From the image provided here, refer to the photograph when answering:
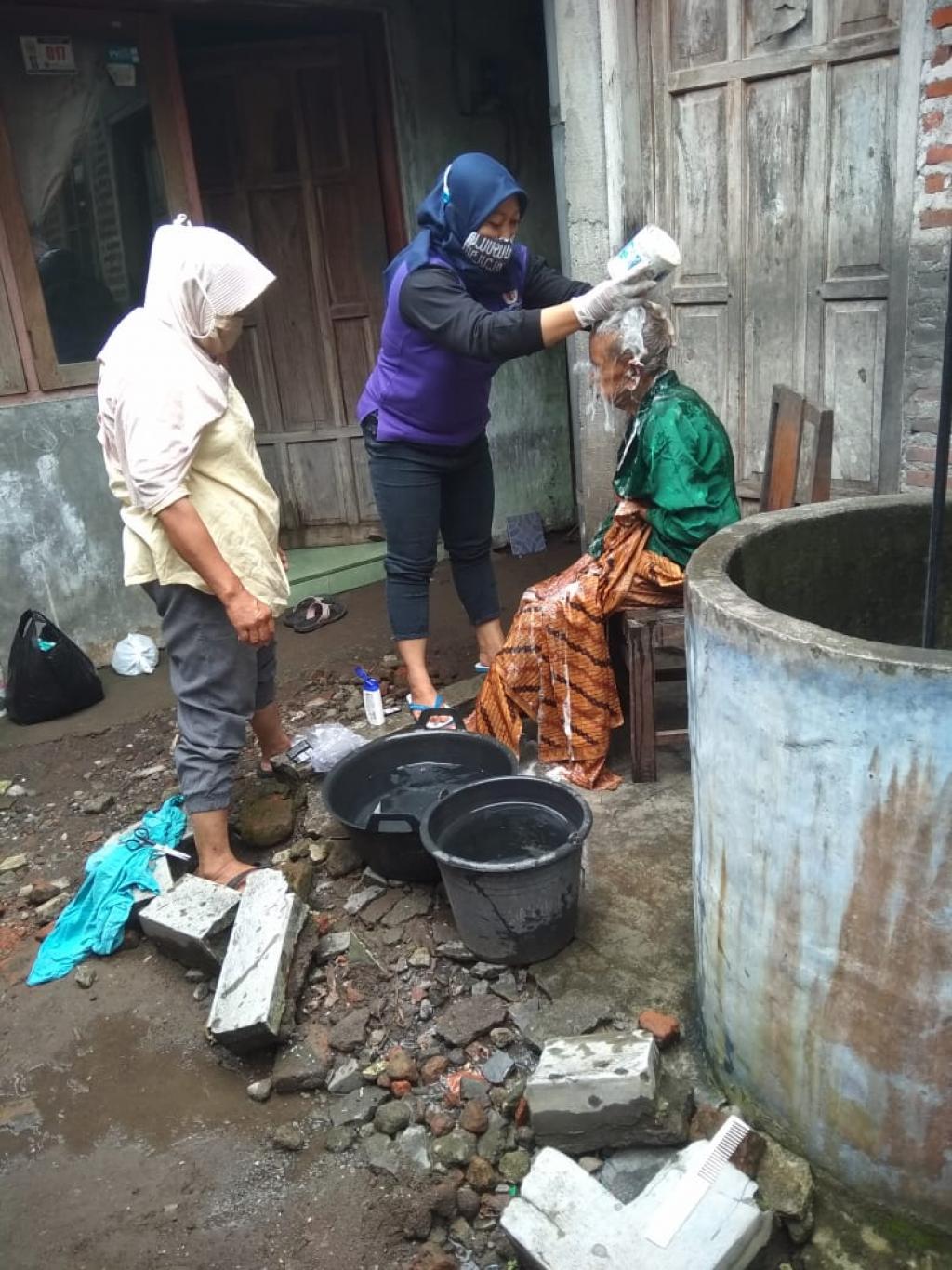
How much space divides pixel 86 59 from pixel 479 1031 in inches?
183

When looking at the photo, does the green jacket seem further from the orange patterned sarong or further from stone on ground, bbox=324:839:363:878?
stone on ground, bbox=324:839:363:878

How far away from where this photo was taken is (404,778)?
339 centimetres

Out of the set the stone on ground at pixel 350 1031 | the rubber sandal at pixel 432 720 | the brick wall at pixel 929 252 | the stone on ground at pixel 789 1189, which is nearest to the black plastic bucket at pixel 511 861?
the stone on ground at pixel 350 1031

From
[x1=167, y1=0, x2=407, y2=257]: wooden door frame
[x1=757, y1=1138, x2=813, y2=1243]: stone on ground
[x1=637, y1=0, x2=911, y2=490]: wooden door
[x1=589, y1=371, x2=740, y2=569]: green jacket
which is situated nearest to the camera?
[x1=757, y1=1138, x2=813, y2=1243]: stone on ground

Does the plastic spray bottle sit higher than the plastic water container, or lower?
lower

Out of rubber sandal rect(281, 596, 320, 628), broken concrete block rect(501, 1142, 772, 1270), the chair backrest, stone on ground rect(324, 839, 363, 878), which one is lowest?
stone on ground rect(324, 839, 363, 878)

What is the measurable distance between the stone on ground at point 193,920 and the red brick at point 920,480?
2.77 metres

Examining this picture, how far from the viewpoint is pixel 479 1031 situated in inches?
100

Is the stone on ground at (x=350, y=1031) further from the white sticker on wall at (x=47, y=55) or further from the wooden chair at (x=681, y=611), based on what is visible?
the white sticker on wall at (x=47, y=55)

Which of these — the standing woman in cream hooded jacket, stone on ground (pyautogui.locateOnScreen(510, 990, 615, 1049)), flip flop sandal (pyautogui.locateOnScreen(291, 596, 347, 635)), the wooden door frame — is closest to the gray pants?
the standing woman in cream hooded jacket

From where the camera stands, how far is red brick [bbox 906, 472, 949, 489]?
377cm

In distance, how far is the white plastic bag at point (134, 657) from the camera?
5.19 meters

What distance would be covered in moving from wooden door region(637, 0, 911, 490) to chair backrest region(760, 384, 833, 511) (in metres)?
0.68

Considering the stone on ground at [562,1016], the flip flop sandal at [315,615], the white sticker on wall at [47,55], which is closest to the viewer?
the stone on ground at [562,1016]
